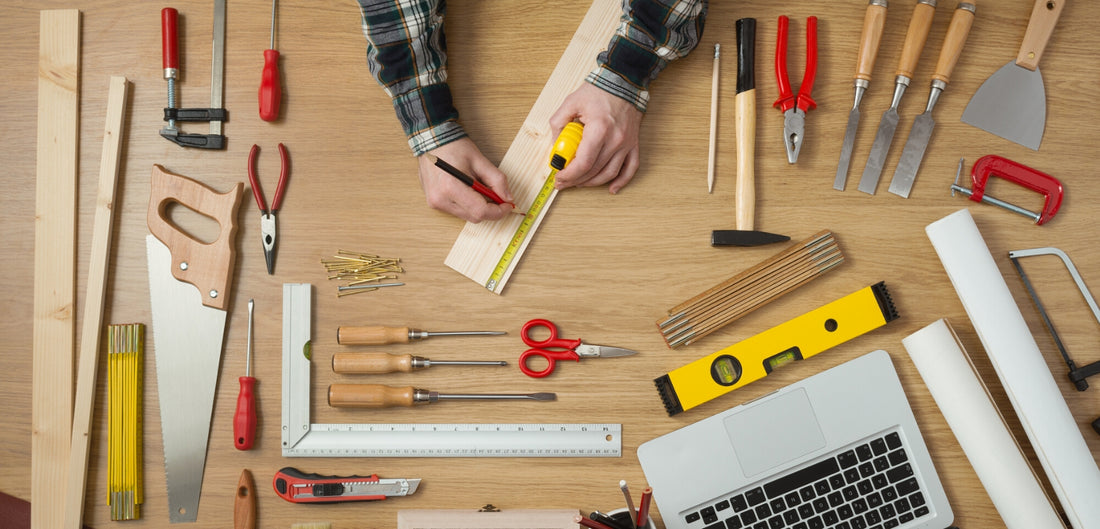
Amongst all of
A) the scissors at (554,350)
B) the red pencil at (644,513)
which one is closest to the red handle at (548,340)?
the scissors at (554,350)

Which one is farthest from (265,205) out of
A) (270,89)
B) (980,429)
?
(980,429)

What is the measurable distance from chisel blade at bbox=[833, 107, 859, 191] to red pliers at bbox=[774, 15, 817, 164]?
8 cm

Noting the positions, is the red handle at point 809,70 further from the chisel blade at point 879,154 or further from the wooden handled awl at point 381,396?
the wooden handled awl at point 381,396

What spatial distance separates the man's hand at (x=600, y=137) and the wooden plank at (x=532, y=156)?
49 mm

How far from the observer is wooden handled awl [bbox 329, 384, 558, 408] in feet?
4.14

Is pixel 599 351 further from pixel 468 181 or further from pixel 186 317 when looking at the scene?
pixel 186 317

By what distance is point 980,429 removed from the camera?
1.19m

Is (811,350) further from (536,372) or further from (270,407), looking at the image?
(270,407)

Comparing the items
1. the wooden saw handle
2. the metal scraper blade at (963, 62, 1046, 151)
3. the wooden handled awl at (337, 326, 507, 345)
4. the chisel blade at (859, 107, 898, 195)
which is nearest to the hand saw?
the wooden saw handle

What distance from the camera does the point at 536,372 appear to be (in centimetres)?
129

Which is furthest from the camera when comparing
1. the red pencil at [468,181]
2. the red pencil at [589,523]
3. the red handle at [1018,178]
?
the red handle at [1018,178]

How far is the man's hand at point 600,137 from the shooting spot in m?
1.25

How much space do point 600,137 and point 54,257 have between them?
112 centimetres

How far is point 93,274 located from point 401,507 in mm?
769
